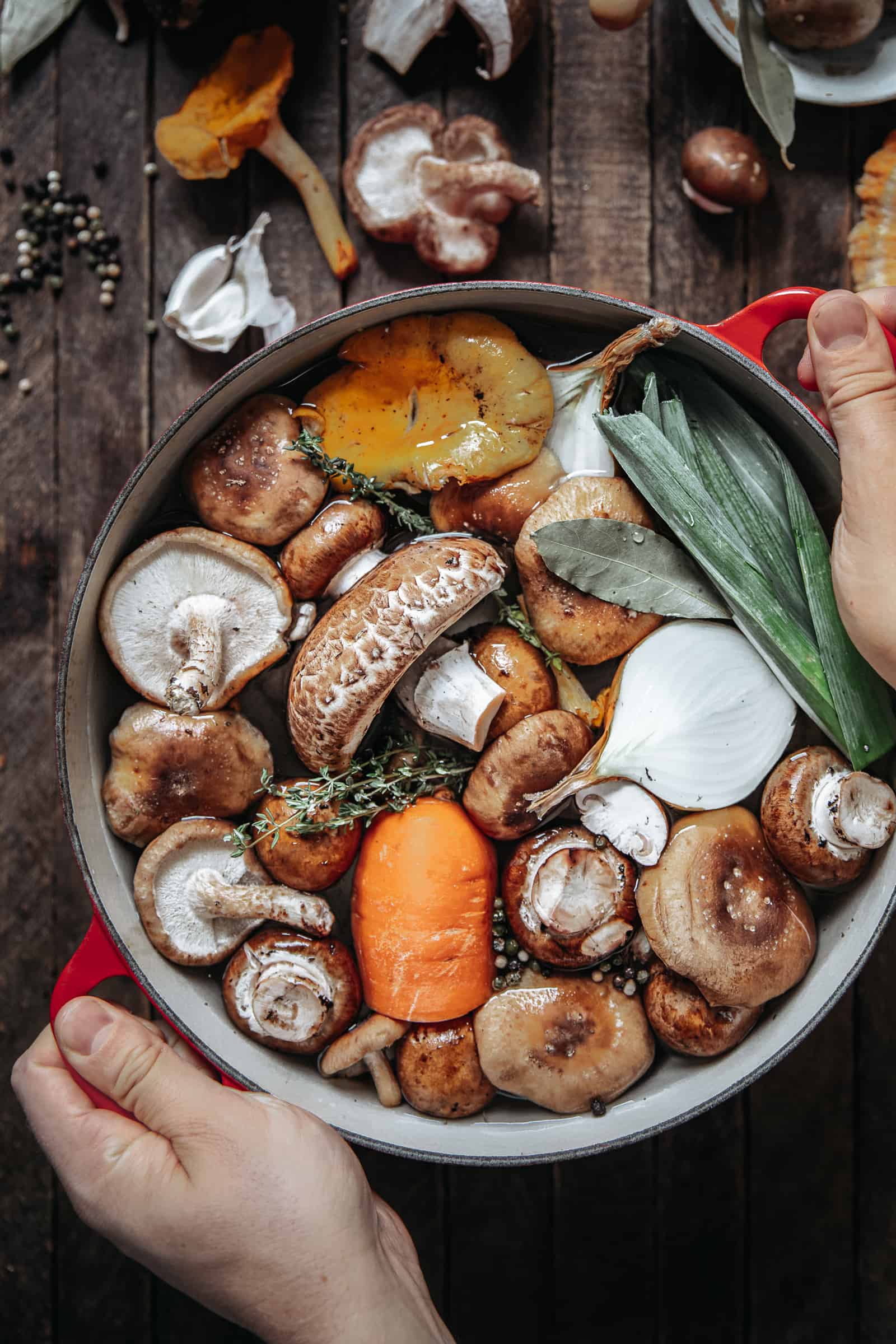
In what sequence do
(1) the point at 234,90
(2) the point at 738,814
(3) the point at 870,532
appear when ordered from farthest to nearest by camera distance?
(1) the point at 234,90 → (2) the point at 738,814 → (3) the point at 870,532

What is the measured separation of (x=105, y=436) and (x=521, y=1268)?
1.98 meters

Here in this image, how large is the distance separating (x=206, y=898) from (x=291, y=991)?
9.3 inches

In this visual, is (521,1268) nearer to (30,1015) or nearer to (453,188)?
(30,1015)

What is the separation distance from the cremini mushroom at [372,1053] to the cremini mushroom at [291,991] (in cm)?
4

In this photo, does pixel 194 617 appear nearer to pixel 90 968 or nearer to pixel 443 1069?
pixel 90 968

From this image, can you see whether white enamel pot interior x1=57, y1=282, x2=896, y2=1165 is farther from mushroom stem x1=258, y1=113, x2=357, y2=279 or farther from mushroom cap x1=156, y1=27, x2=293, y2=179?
mushroom cap x1=156, y1=27, x2=293, y2=179

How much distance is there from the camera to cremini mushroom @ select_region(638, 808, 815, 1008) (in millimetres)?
1666

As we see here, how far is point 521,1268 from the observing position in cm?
202

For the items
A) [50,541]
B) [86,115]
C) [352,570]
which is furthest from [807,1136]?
[86,115]

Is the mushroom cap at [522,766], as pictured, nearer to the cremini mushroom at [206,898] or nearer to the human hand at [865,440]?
the cremini mushroom at [206,898]

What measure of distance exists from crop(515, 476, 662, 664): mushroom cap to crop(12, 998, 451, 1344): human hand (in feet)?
3.11

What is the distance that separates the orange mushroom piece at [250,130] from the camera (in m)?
1.87

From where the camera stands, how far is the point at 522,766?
66.8 inches

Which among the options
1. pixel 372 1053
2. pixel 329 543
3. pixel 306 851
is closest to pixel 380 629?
pixel 329 543
